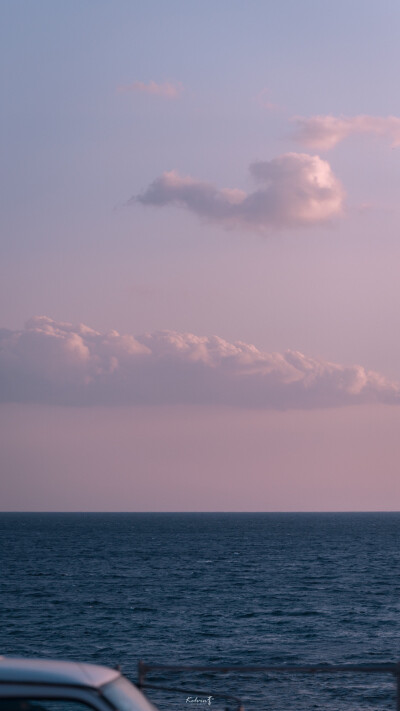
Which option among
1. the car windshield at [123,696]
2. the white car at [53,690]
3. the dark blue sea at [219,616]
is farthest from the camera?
the dark blue sea at [219,616]

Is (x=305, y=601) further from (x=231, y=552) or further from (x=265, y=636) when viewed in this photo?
(x=231, y=552)

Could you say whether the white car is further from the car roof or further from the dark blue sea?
the dark blue sea

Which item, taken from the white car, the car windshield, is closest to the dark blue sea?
the car windshield

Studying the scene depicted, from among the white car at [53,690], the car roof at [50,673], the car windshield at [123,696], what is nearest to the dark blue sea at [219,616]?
the car windshield at [123,696]

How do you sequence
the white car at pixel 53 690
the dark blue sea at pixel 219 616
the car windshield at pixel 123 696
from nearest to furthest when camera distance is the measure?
the white car at pixel 53 690
the car windshield at pixel 123 696
the dark blue sea at pixel 219 616

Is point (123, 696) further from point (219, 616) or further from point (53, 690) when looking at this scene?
point (219, 616)

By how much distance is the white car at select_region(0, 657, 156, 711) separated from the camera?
16.2ft

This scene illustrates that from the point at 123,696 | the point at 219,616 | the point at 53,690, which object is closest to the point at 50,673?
the point at 53,690

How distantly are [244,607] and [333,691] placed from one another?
2873 cm

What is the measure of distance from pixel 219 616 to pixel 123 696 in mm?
55330

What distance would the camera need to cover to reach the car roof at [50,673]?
499 cm

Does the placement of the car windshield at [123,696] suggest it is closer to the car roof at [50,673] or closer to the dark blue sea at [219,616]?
the car roof at [50,673]

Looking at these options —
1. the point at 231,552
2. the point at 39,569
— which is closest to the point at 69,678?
the point at 39,569

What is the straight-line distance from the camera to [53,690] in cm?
495
